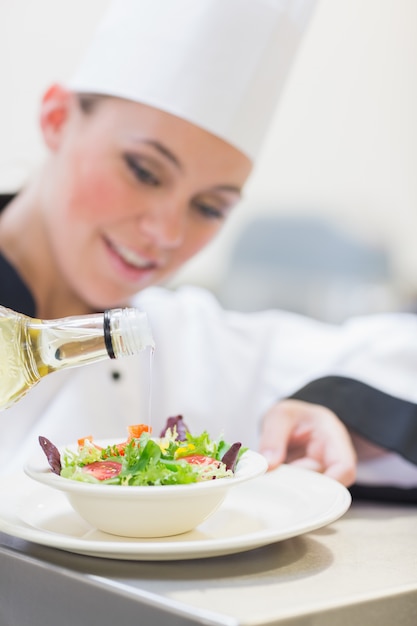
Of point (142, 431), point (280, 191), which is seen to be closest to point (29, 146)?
point (280, 191)

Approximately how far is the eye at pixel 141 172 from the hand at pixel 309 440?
1.47 feet

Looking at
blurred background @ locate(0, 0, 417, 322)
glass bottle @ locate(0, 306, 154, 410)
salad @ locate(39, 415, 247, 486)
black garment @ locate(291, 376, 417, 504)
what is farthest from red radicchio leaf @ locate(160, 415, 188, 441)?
blurred background @ locate(0, 0, 417, 322)

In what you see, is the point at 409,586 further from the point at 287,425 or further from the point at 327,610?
the point at 287,425

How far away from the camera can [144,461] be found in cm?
64

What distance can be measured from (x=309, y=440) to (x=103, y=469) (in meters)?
0.43

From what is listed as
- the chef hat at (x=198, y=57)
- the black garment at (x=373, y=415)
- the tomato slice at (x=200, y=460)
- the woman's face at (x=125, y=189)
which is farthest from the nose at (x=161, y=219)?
the tomato slice at (x=200, y=460)

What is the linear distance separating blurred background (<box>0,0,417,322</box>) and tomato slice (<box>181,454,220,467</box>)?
68.9 inches

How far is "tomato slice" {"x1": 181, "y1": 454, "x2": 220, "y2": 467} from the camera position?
659 millimetres

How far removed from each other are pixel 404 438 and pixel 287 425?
5.9 inches

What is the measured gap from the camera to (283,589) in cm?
55

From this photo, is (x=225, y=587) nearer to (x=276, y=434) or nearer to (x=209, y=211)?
(x=276, y=434)

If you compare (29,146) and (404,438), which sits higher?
(29,146)

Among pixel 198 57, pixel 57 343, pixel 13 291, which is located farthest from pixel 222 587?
pixel 198 57

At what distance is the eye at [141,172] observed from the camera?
1283 mm
